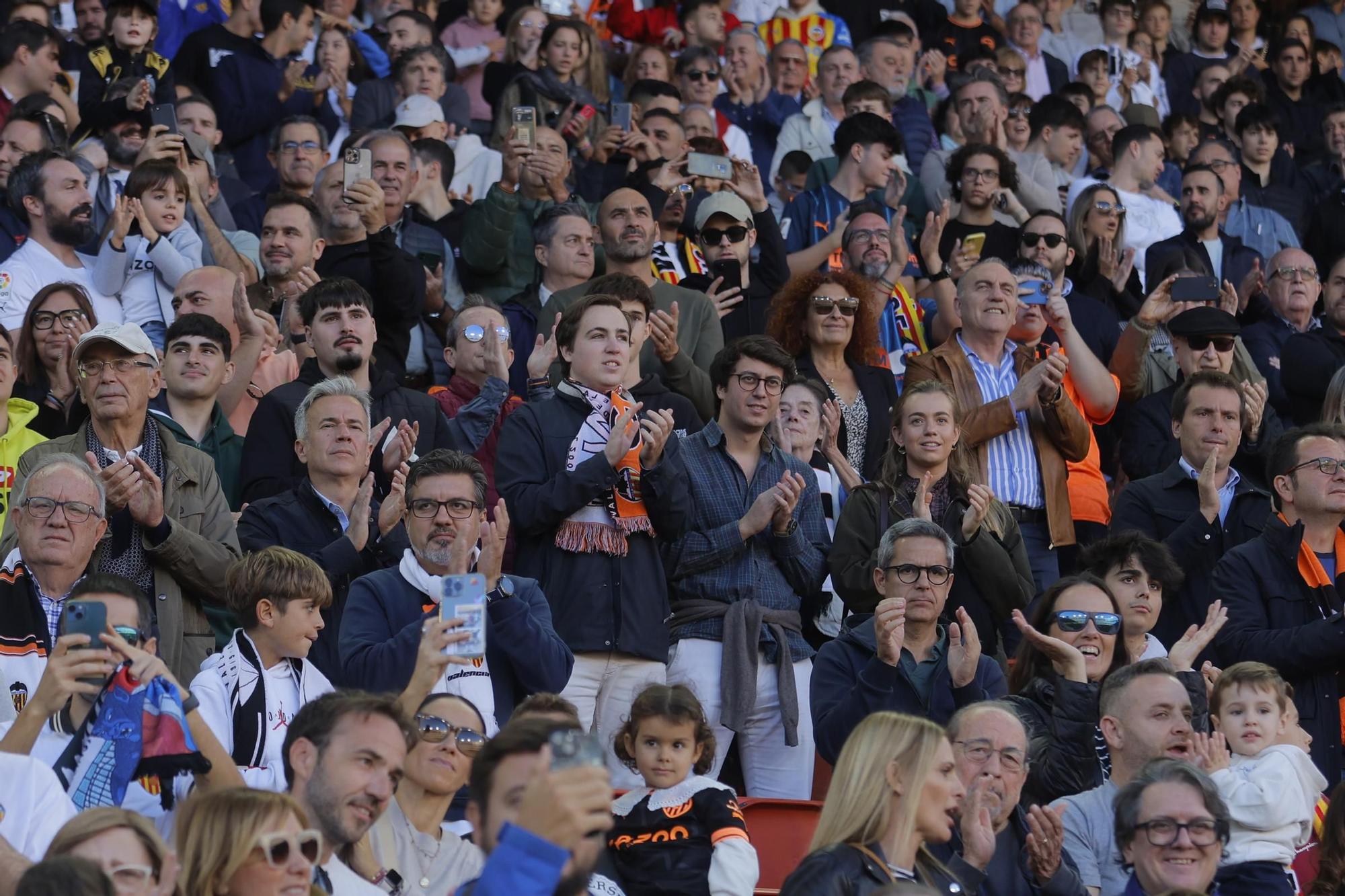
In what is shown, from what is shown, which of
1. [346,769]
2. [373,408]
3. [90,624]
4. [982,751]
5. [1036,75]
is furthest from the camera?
[1036,75]

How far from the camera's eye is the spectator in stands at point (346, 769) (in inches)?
196

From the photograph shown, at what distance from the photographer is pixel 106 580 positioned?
5.67 m

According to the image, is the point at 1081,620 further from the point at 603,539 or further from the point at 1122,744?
the point at 603,539

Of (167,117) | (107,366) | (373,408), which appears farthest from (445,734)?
(167,117)

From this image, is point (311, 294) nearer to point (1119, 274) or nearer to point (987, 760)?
point (987, 760)

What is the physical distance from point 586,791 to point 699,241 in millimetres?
7012

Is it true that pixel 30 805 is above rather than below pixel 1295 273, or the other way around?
below

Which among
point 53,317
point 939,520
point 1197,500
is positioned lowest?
point 939,520

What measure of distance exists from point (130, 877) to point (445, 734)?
1.57 m

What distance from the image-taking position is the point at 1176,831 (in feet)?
18.2

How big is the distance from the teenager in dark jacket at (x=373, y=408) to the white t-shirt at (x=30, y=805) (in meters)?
2.56

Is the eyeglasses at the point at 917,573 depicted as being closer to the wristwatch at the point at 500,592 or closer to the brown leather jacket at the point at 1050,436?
the wristwatch at the point at 500,592

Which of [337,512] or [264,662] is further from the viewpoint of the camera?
[337,512]

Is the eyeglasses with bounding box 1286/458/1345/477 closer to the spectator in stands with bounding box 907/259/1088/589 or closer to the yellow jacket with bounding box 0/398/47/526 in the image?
the spectator in stands with bounding box 907/259/1088/589
